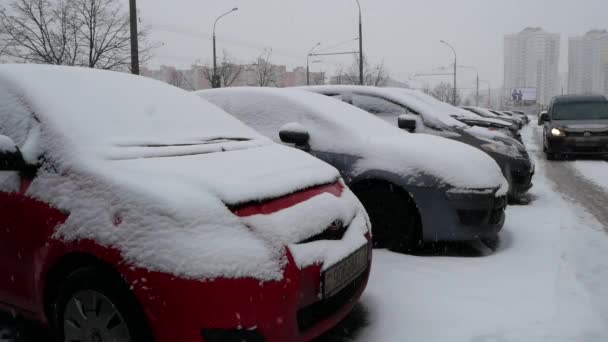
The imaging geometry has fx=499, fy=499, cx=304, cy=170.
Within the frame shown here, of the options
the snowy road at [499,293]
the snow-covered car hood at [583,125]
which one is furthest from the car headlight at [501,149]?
the snow-covered car hood at [583,125]

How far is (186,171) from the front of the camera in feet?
7.27

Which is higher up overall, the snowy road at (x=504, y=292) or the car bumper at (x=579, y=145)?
the car bumper at (x=579, y=145)

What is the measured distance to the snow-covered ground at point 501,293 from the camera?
2.70m

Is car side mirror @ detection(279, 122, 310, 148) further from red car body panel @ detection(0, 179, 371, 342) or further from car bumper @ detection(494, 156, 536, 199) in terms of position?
car bumper @ detection(494, 156, 536, 199)

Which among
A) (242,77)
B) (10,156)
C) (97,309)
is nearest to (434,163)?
(97,309)

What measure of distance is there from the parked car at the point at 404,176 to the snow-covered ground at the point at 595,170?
4.57 m

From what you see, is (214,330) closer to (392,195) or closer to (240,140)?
(240,140)

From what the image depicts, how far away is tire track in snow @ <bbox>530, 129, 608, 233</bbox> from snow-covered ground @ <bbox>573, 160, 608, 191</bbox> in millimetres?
93

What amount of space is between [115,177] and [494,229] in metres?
3.01

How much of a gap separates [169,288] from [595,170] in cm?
972

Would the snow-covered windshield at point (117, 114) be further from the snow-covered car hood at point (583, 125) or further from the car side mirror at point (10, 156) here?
the snow-covered car hood at point (583, 125)

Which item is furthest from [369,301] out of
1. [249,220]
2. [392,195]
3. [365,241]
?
[249,220]

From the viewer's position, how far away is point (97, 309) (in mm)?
2027

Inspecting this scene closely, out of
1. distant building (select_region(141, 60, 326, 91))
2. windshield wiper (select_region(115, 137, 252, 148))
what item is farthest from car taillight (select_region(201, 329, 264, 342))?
distant building (select_region(141, 60, 326, 91))
